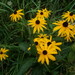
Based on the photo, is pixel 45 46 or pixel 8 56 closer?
pixel 45 46

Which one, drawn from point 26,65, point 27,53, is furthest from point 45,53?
point 27,53

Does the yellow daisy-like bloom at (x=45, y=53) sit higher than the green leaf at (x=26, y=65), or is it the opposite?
the yellow daisy-like bloom at (x=45, y=53)

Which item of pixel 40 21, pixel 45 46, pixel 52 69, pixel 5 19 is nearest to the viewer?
pixel 45 46

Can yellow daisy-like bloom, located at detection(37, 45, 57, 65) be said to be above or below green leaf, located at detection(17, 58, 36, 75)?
above

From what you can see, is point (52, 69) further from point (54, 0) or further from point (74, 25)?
point (54, 0)

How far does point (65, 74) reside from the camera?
1252mm

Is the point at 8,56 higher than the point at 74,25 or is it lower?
lower

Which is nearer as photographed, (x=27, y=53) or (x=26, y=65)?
(x=26, y=65)

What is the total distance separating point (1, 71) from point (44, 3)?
3.61 feet

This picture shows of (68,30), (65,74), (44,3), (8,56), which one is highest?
(44,3)

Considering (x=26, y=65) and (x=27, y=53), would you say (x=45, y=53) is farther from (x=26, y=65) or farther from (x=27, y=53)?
(x=27, y=53)

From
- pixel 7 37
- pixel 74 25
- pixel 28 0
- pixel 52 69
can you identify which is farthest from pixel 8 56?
pixel 28 0

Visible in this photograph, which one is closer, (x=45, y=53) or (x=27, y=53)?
(x=45, y=53)

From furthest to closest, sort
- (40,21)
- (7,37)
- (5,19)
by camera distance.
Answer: (5,19), (7,37), (40,21)
